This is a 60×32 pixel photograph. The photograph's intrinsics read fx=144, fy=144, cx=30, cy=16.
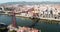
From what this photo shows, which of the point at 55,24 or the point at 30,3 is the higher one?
the point at 30,3

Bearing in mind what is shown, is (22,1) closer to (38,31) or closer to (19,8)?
(19,8)

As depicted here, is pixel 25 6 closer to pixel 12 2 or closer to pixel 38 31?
pixel 12 2

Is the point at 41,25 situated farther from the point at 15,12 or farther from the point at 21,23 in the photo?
the point at 15,12

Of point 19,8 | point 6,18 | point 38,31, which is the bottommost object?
point 38,31

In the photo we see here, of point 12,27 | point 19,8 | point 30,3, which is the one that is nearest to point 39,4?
point 30,3

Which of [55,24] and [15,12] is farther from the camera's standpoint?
[15,12]

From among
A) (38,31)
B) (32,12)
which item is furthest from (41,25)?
(32,12)

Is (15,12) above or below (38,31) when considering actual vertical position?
above

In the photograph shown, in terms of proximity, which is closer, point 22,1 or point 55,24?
point 55,24
